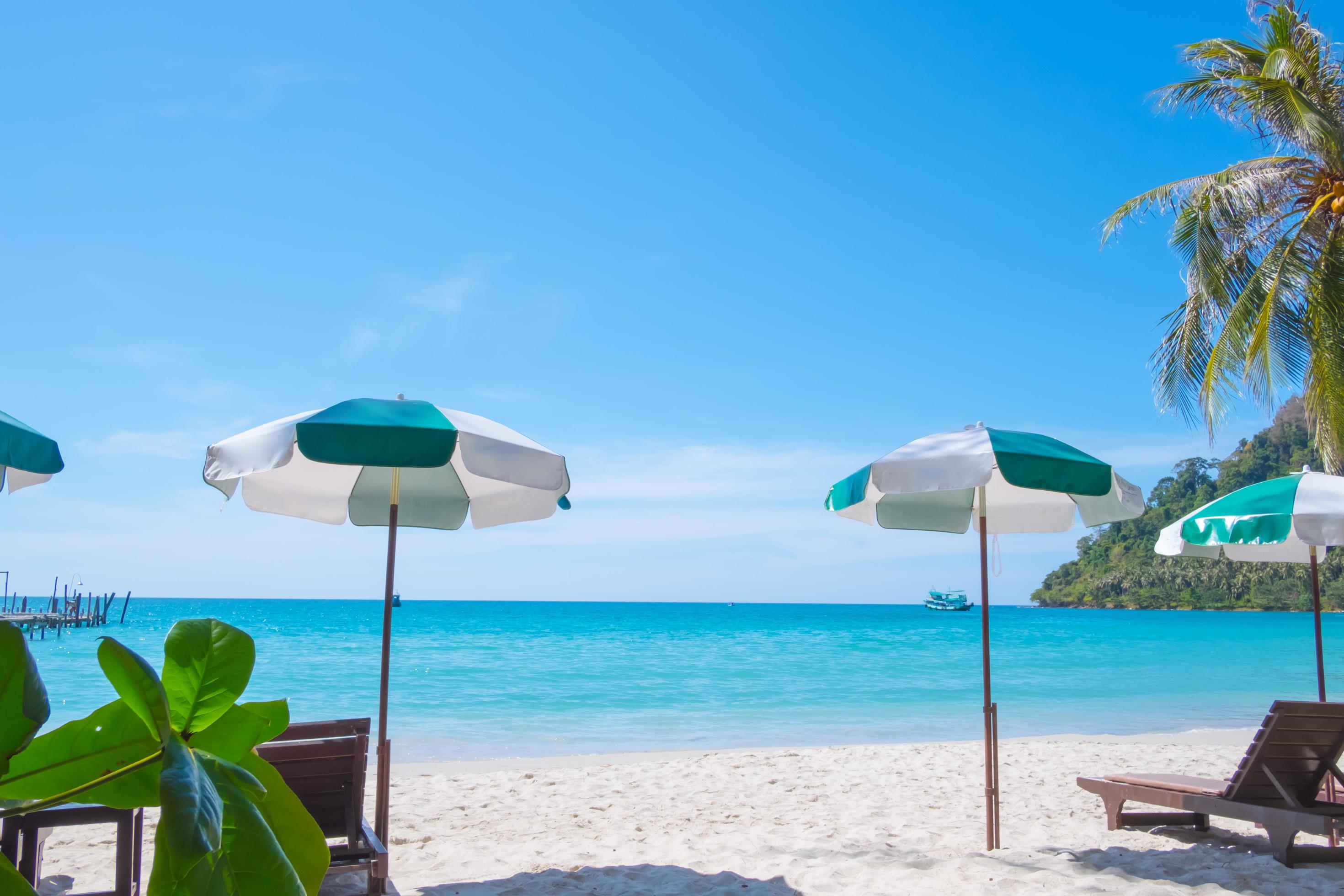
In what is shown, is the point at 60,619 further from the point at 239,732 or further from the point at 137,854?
the point at 239,732

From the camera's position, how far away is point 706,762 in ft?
27.1

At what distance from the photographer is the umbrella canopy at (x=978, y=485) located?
410cm

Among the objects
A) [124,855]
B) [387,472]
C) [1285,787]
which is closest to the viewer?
[124,855]

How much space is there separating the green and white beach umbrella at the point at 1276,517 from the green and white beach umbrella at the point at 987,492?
29.5 inches

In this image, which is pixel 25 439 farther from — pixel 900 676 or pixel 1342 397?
pixel 900 676

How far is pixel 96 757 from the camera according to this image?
19.6 inches

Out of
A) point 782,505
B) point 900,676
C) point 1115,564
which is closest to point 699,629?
point 782,505

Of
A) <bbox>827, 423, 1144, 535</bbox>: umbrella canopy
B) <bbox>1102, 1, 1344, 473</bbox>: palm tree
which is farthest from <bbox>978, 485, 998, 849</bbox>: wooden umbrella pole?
<bbox>1102, 1, 1344, 473</bbox>: palm tree

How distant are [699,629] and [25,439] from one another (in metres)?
44.9

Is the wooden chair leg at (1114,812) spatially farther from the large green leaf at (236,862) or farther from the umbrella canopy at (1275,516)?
the large green leaf at (236,862)

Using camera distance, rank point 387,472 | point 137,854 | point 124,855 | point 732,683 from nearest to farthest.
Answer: point 124,855, point 137,854, point 387,472, point 732,683

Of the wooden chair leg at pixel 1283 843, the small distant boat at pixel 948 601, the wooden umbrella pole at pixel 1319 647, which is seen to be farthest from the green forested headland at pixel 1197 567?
the wooden chair leg at pixel 1283 843

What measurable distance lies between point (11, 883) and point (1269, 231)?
502 inches

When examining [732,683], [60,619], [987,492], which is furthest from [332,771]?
[60,619]
